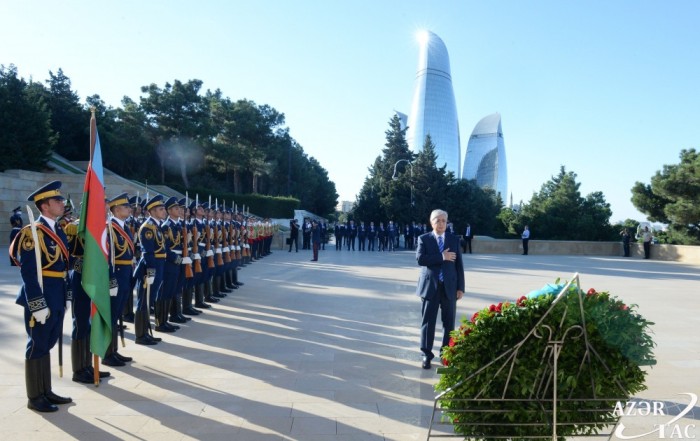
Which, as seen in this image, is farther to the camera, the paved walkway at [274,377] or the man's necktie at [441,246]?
the man's necktie at [441,246]

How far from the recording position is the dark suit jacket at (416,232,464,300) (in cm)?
630

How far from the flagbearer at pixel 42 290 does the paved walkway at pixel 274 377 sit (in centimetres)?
25

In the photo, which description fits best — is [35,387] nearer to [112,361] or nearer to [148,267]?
[112,361]

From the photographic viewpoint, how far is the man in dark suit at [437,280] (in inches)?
248

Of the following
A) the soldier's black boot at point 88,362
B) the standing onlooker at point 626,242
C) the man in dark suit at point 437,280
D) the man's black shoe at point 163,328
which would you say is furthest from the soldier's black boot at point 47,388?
the standing onlooker at point 626,242

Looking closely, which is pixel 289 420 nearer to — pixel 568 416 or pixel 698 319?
pixel 568 416

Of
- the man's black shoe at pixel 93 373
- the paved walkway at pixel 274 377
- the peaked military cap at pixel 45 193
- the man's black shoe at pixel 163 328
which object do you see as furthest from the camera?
the man's black shoe at pixel 163 328

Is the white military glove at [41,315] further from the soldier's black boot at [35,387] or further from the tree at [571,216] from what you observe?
the tree at [571,216]

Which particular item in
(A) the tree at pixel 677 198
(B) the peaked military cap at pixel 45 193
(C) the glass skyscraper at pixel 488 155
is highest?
(C) the glass skyscraper at pixel 488 155

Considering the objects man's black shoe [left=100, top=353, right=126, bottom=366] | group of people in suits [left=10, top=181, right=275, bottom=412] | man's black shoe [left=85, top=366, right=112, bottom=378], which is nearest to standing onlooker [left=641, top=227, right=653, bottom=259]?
group of people in suits [left=10, top=181, right=275, bottom=412]

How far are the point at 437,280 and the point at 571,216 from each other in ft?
124

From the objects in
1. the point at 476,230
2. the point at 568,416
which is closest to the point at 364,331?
the point at 568,416

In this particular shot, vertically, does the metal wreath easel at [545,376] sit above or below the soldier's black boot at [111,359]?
above

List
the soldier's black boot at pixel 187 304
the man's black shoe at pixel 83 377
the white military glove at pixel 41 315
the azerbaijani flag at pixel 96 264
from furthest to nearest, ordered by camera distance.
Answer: the soldier's black boot at pixel 187 304 → the man's black shoe at pixel 83 377 → the azerbaijani flag at pixel 96 264 → the white military glove at pixel 41 315
